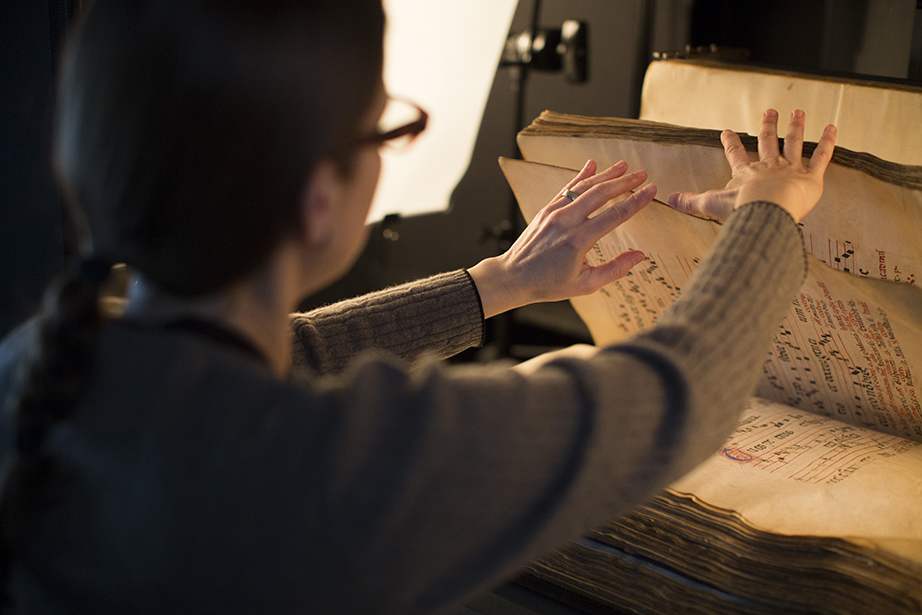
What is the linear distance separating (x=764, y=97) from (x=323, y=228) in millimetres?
519

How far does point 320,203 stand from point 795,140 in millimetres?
381

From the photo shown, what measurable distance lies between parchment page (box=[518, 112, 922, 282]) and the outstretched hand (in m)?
0.01

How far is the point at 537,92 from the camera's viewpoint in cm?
237

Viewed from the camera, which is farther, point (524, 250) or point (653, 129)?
point (524, 250)

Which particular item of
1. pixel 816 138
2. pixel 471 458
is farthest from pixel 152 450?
pixel 816 138

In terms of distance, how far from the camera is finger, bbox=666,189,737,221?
569 millimetres

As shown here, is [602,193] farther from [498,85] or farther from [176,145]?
[498,85]

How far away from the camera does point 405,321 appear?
729 millimetres

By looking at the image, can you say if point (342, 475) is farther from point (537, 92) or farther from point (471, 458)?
point (537, 92)

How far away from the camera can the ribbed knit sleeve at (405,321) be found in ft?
2.30

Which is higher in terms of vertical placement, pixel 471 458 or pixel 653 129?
pixel 653 129

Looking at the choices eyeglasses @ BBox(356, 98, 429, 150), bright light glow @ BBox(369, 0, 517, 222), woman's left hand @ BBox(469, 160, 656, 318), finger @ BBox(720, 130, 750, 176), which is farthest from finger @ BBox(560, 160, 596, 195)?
bright light glow @ BBox(369, 0, 517, 222)

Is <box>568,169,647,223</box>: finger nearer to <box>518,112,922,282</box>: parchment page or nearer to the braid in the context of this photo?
<box>518,112,922,282</box>: parchment page

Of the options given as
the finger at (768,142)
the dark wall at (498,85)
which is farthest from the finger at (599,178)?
the dark wall at (498,85)
